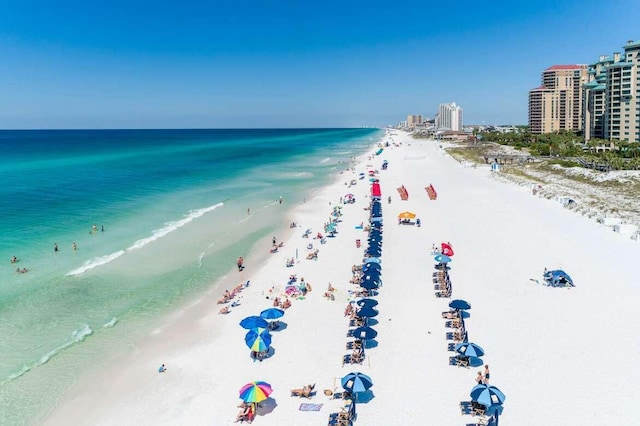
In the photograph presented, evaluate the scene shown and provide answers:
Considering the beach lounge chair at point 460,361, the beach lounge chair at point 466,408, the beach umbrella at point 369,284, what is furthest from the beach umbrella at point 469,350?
the beach umbrella at point 369,284

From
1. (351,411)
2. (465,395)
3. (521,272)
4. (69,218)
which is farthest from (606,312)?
(69,218)

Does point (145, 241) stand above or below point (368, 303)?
above

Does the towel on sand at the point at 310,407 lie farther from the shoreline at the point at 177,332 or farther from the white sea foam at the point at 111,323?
the white sea foam at the point at 111,323

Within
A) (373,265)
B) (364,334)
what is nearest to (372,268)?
(373,265)

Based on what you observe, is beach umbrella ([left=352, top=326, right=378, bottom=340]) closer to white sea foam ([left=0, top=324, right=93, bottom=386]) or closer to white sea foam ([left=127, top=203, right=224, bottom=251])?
white sea foam ([left=0, top=324, right=93, bottom=386])

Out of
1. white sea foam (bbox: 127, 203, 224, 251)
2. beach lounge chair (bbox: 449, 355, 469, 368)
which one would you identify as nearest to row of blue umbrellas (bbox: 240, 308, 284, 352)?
A: beach lounge chair (bbox: 449, 355, 469, 368)

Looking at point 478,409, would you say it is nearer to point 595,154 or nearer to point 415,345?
point 415,345

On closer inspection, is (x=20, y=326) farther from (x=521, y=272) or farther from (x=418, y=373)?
(x=521, y=272)
